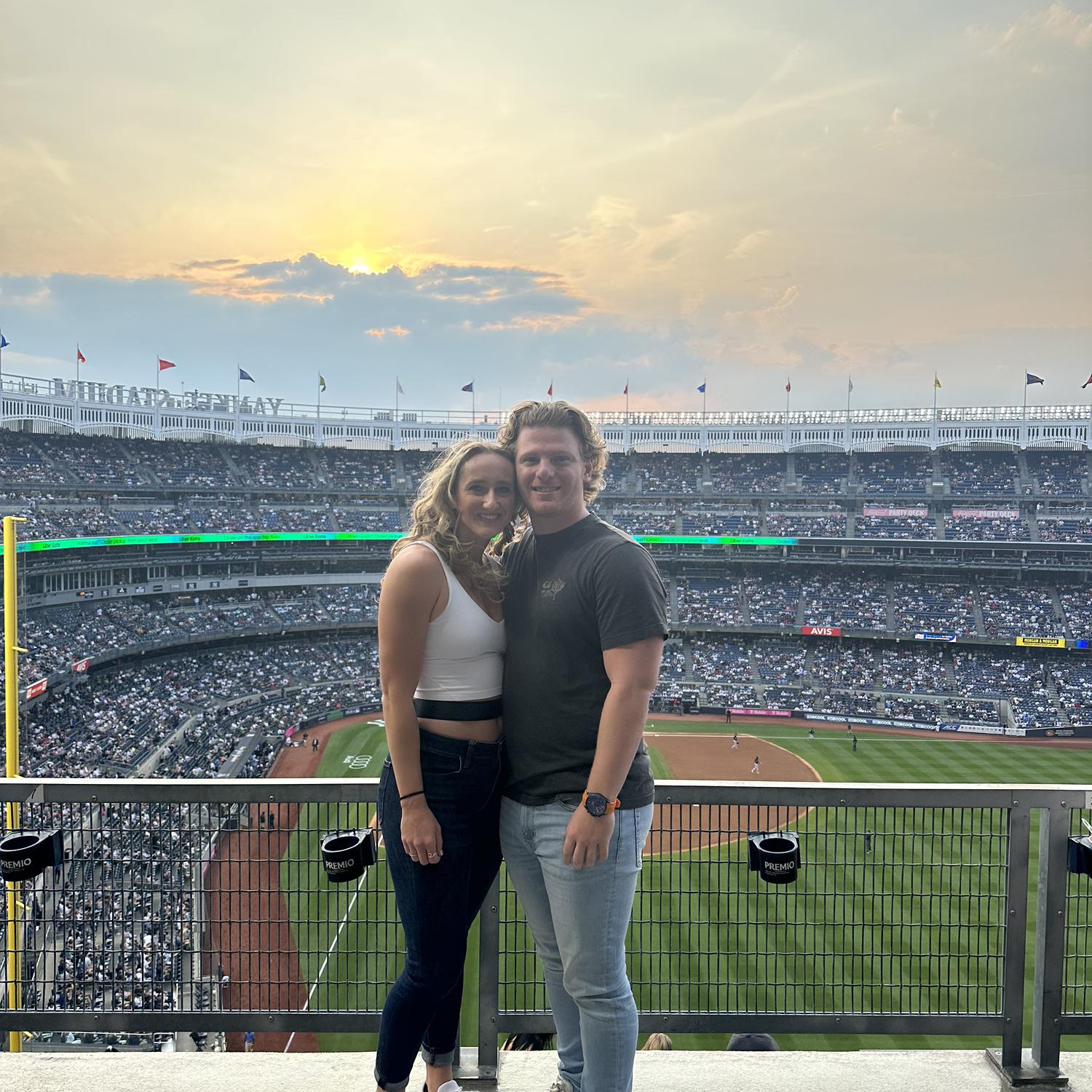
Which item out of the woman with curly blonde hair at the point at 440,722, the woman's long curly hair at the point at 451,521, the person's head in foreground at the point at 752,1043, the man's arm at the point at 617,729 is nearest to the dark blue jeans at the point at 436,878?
the woman with curly blonde hair at the point at 440,722

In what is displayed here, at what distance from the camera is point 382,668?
298cm

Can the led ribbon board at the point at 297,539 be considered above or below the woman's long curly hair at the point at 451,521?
below

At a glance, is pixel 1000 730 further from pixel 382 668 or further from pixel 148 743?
pixel 382 668

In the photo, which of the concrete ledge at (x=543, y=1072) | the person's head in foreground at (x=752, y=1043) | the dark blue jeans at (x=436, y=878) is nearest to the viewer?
the dark blue jeans at (x=436, y=878)

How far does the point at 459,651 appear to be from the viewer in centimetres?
306

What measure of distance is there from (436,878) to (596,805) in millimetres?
689

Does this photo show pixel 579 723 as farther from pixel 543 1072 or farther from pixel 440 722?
pixel 543 1072

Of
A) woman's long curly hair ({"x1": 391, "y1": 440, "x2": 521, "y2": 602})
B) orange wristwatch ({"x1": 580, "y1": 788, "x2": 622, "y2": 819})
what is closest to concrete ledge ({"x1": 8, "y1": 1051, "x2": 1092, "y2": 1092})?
orange wristwatch ({"x1": 580, "y1": 788, "x2": 622, "y2": 819})

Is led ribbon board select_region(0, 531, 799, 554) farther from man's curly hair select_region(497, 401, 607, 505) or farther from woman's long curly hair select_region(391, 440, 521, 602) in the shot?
man's curly hair select_region(497, 401, 607, 505)

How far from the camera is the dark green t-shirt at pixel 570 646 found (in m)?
2.86

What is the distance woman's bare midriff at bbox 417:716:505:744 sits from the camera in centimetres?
309

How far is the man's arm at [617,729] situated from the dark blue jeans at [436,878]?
0.41m

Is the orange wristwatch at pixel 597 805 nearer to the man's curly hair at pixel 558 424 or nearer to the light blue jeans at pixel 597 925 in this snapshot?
the light blue jeans at pixel 597 925

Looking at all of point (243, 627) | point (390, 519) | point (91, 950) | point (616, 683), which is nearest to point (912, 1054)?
point (616, 683)
